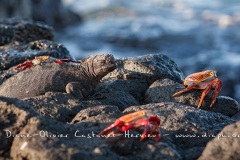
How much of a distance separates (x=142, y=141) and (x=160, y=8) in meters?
24.3

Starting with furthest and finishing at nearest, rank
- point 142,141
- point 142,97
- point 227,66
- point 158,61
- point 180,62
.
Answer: point 180,62 → point 227,66 → point 158,61 → point 142,97 → point 142,141

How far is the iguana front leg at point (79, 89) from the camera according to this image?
5.71m

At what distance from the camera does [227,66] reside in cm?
1570

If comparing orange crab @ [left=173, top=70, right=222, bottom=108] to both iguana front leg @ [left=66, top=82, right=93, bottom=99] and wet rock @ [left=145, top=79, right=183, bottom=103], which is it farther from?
iguana front leg @ [left=66, top=82, right=93, bottom=99]

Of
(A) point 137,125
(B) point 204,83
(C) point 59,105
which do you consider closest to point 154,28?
(B) point 204,83

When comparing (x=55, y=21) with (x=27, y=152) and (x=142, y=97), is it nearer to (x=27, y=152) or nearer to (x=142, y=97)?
(x=142, y=97)

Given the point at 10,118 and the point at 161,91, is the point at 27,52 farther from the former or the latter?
the point at 10,118

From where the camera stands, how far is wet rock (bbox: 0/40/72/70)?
24.6 feet

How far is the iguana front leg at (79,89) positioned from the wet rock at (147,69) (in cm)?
58

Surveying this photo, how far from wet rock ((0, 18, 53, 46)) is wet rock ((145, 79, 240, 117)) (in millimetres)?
3490

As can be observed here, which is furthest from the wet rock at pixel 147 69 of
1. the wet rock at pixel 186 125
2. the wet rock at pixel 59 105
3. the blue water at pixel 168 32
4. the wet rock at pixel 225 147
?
the blue water at pixel 168 32

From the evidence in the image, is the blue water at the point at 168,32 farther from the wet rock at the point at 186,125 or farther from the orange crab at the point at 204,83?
the wet rock at the point at 186,125

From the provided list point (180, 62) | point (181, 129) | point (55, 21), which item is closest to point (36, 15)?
point (55, 21)

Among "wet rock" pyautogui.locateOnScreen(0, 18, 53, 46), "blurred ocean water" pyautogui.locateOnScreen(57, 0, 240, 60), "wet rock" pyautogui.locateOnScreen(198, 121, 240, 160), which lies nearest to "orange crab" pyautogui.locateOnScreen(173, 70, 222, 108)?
"wet rock" pyautogui.locateOnScreen(198, 121, 240, 160)
